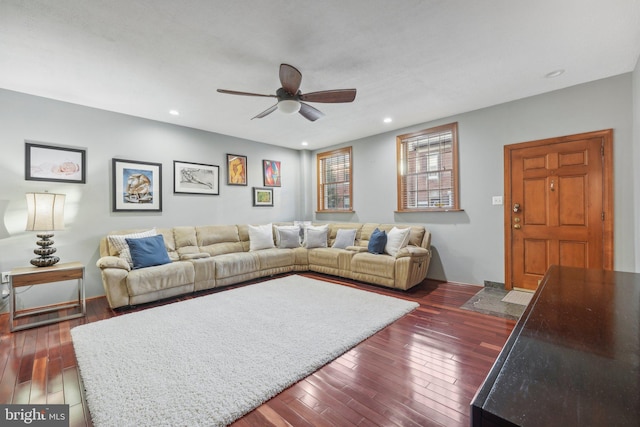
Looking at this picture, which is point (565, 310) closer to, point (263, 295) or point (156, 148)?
point (263, 295)

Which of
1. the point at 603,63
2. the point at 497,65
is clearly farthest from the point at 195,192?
the point at 603,63

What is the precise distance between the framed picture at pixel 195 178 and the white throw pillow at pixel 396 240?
3136mm

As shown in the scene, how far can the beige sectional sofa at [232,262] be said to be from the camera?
11.0 feet

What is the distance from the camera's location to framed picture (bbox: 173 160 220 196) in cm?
464

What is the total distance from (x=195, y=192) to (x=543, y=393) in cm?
507

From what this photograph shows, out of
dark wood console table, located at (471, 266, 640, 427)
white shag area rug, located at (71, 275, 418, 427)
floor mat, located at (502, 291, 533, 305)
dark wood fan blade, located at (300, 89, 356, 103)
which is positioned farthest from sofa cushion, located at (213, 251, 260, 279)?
dark wood console table, located at (471, 266, 640, 427)

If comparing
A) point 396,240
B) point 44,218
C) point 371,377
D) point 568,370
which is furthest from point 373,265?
point 44,218

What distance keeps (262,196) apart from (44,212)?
10.9ft

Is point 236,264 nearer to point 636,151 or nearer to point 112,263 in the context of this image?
point 112,263

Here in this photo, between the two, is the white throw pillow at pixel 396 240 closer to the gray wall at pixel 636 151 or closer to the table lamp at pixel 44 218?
the gray wall at pixel 636 151

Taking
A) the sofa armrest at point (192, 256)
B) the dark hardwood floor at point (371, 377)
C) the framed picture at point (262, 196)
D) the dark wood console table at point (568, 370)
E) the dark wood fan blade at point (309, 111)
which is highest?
the dark wood fan blade at point (309, 111)

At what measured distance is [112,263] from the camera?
3291mm

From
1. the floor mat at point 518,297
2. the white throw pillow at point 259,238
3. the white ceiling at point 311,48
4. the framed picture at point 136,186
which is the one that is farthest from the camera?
the white throw pillow at point 259,238

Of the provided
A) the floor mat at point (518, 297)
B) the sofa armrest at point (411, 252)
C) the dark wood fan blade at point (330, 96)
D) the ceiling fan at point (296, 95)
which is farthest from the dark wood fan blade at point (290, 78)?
the floor mat at point (518, 297)
